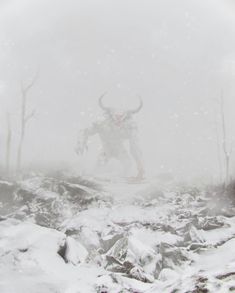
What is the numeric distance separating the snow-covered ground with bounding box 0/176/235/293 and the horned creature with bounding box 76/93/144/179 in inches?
227

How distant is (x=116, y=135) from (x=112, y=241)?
1226 cm

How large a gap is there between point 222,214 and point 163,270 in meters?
4.45

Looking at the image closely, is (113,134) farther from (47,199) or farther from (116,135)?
(47,199)

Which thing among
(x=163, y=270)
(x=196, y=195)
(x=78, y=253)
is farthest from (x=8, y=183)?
(x=163, y=270)

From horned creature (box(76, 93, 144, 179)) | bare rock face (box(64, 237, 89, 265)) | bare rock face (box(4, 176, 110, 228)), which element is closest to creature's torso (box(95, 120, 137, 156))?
horned creature (box(76, 93, 144, 179))

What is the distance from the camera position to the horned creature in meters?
20.4

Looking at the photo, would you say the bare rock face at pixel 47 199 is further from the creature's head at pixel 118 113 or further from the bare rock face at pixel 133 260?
the creature's head at pixel 118 113

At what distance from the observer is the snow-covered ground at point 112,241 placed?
19.6ft

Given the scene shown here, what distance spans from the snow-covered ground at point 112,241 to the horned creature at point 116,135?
5.77 meters

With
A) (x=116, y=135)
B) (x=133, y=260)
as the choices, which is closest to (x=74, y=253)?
(x=133, y=260)

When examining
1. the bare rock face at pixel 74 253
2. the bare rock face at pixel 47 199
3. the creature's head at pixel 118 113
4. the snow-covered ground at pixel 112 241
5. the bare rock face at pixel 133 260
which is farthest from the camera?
the creature's head at pixel 118 113

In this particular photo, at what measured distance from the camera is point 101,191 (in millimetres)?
14828

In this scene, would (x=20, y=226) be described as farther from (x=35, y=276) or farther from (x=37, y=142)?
(x=37, y=142)

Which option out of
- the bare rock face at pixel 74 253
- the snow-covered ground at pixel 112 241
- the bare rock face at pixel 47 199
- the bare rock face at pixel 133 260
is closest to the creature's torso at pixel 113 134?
the snow-covered ground at pixel 112 241
